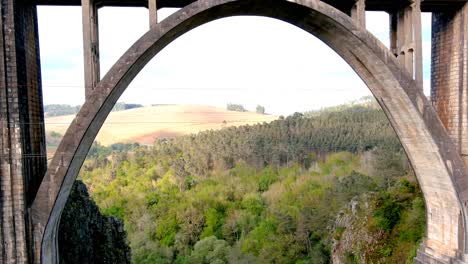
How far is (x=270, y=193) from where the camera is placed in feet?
139

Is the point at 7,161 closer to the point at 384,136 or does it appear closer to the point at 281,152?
the point at 384,136

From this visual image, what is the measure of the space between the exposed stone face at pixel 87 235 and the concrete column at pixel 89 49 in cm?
558

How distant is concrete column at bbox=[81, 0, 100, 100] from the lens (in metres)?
6.78

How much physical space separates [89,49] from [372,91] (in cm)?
550

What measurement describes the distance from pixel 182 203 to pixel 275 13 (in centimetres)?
3408

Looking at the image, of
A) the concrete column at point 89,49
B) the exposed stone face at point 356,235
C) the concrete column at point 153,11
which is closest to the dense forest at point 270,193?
the exposed stone face at point 356,235

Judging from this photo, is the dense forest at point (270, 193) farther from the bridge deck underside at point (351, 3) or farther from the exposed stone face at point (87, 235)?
the exposed stone face at point (87, 235)

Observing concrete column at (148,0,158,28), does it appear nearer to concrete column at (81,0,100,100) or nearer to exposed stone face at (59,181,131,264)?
concrete column at (81,0,100,100)

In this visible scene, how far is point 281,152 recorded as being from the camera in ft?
155

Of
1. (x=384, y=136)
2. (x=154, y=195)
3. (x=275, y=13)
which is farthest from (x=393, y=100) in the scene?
(x=154, y=195)

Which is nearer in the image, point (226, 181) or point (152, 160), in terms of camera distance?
point (226, 181)

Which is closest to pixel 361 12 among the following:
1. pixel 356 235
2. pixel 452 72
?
pixel 452 72

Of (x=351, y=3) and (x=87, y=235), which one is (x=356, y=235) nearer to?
(x=87, y=235)

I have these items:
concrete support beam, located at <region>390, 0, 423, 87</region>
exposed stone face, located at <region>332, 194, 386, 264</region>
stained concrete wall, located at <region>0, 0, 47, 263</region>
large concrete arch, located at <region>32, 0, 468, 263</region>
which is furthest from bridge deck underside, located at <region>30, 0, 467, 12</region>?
exposed stone face, located at <region>332, 194, 386, 264</region>
